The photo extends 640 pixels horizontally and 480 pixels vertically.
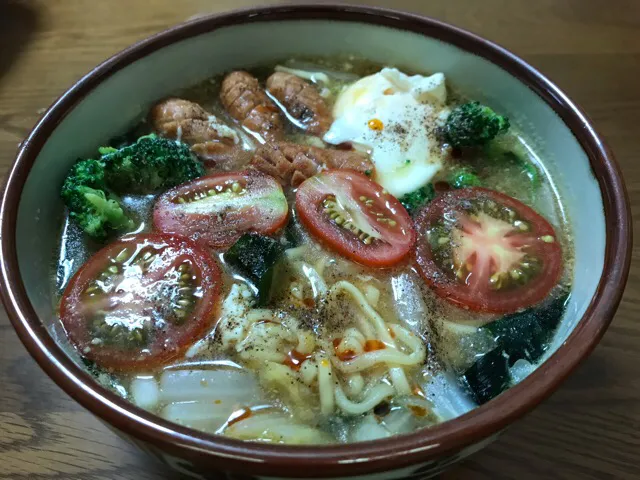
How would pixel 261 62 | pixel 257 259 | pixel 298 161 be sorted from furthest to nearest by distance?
pixel 261 62, pixel 298 161, pixel 257 259

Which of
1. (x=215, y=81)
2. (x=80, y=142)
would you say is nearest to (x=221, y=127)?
(x=215, y=81)

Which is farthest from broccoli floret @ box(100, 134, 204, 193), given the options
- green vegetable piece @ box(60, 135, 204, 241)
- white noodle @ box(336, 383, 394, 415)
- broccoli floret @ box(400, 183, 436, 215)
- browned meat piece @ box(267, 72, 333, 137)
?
white noodle @ box(336, 383, 394, 415)

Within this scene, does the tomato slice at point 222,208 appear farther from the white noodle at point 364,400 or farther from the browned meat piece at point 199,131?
the white noodle at point 364,400

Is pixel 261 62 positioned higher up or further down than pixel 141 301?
higher up

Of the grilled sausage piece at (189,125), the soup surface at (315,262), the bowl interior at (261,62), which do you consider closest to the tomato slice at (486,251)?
the soup surface at (315,262)

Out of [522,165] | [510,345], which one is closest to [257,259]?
[510,345]

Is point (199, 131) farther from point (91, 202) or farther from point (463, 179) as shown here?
point (463, 179)

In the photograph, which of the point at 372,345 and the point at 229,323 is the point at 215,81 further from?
the point at 372,345
